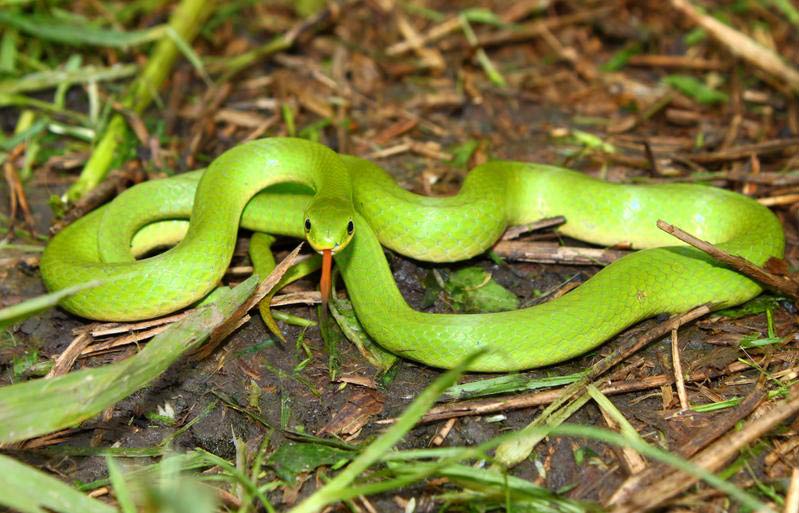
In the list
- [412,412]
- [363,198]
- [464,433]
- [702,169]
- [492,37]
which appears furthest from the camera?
[492,37]

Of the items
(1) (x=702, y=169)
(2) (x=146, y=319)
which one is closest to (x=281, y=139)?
(2) (x=146, y=319)

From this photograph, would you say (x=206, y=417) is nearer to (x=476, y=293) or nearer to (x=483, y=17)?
(x=476, y=293)

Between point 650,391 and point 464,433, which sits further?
point 650,391

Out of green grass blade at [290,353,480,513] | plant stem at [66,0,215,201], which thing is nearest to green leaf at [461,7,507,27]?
plant stem at [66,0,215,201]

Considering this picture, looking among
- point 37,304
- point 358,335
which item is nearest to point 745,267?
point 358,335

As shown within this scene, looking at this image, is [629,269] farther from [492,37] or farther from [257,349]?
[492,37]

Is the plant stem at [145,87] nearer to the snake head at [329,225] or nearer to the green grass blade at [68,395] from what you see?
the snake head at [329,225]
